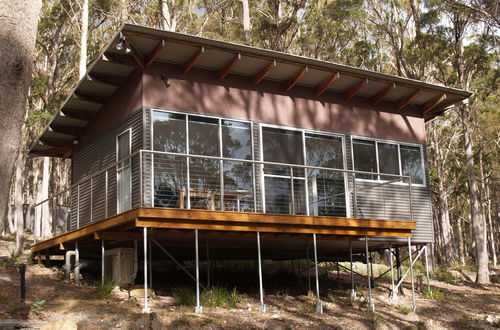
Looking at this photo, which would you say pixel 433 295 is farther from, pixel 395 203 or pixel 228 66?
pixel 228 66

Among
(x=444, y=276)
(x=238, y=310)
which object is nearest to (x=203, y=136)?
(x=238, y=310)

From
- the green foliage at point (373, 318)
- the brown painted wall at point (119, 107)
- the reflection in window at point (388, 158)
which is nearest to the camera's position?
the green foliage at point (373, 318)

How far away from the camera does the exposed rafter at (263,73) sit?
14466 millimetres

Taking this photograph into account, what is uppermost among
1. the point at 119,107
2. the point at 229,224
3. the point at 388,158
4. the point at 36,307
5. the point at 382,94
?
the point at 382,94

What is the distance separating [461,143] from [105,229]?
3030cm

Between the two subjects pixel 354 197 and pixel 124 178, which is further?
pixel 354 197

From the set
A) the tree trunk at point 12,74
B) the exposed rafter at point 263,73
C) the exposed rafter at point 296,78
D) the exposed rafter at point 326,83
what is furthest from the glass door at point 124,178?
the tree trunk at point 12,74

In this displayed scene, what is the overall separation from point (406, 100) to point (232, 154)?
561cm

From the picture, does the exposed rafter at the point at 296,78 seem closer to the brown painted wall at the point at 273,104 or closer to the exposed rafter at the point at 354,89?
the brown painted wall at the point at 273,104

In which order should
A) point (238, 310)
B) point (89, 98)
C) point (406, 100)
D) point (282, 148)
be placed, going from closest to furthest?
point (238, 310) → point (282, 148) → point (89, 98) → point (406, 100)

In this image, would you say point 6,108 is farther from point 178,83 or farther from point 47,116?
point 47,116

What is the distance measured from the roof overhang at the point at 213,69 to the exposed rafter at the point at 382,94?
2 cm

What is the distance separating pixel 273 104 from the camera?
15414mm

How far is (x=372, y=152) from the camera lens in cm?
1667
